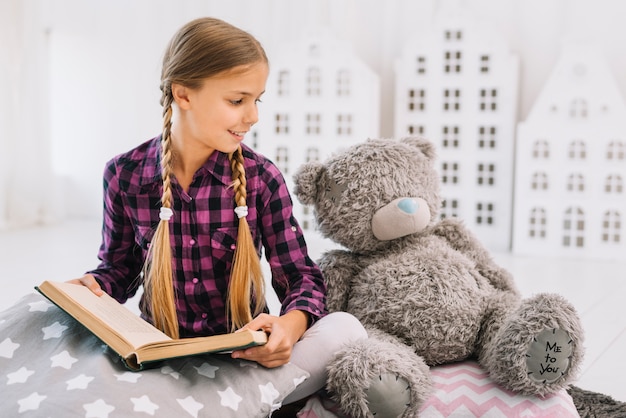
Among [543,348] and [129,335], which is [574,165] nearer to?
[543,348]

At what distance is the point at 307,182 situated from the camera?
3.89 feet

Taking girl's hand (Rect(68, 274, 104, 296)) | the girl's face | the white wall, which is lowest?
girl's hand (Rect(68, 274, 104, 296))

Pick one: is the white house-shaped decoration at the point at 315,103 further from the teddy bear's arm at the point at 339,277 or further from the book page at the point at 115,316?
the book page at the point at 115,316

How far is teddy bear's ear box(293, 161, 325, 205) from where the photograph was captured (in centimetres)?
119

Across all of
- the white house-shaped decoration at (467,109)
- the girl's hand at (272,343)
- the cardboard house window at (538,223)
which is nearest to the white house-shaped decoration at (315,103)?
the white house-shaped decoration at (467,109)

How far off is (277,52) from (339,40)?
225 millimetres

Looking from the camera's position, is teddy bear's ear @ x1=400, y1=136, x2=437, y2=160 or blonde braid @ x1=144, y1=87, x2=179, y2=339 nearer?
blonde braid @ x1=144, y1=87, x2=179, y2=339

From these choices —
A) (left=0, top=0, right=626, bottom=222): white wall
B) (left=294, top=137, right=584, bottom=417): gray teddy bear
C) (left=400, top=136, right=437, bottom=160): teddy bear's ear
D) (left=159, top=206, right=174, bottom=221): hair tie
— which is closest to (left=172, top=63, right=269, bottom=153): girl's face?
(left=159, top=206, right=174, bottom=221): hair tie

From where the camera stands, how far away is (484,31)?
2346mm

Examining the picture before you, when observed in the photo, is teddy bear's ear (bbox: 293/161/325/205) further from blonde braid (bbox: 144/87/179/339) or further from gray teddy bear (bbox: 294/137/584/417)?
blonde braid (bbox: 144/87/179/339)

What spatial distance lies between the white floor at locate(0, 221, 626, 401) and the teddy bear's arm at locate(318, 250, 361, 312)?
0.42 metres

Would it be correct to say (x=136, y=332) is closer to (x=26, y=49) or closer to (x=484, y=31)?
(x=484, y=31)

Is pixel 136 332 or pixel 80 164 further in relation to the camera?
pixel 80 164

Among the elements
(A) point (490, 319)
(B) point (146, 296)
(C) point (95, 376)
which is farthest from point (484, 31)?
(C) point (95, 376)
